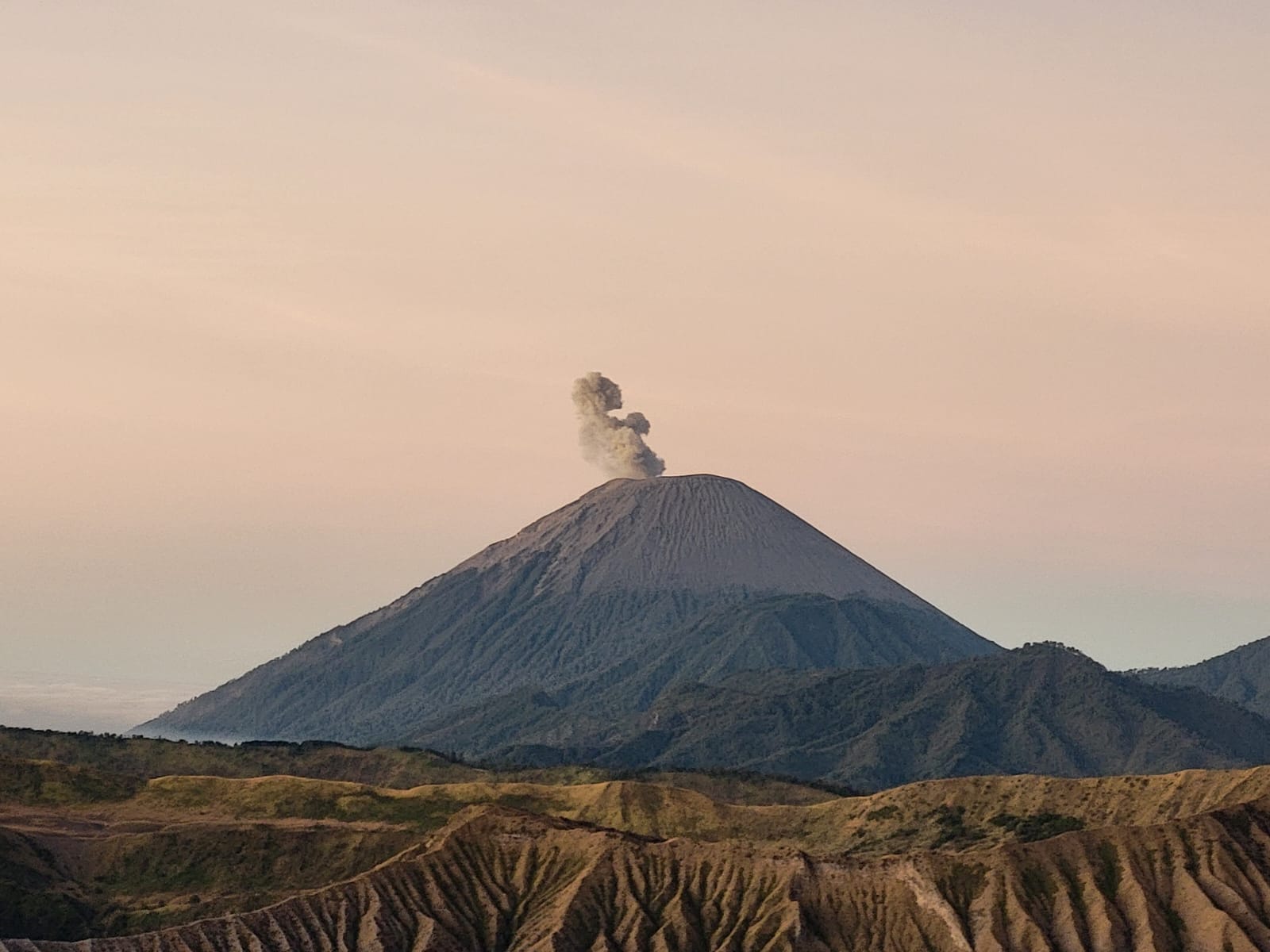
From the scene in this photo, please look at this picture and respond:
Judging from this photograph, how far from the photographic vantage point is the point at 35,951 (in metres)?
200
